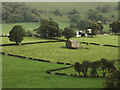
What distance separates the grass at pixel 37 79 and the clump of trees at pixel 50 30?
159 feet

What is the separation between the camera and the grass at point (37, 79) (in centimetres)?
3634

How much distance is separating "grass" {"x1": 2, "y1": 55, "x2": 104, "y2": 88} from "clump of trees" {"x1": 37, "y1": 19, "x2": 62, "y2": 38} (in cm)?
4834

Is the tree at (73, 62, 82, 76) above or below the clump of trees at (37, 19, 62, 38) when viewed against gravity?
below

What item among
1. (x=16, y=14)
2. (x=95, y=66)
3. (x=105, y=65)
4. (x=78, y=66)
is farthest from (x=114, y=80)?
(x=16, y=14)

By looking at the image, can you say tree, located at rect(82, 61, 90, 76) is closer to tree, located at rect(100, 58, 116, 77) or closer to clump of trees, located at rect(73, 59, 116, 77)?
clump of trees, located at rect(73, 59, 116, 77)

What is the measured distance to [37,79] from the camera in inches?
1544

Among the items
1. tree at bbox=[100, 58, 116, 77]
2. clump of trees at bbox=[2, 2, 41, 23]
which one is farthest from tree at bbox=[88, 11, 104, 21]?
tree at bbox=[100, 58, 116, 77]

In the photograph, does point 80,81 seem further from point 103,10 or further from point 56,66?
point 103,10

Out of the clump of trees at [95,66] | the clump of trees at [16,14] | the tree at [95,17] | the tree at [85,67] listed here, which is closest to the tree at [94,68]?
the clump of trees at [95,66]

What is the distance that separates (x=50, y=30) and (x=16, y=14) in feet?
223

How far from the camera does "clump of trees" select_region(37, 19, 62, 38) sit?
9653cm

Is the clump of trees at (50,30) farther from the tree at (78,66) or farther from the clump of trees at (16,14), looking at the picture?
the tree at (78,66)

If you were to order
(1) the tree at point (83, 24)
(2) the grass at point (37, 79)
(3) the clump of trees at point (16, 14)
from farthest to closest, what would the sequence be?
(3) the clump of trees at point (16, 14) → (1) the tree at point (83, 24) → (2) the grass at point (37, 79)

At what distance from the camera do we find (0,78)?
39312mm
